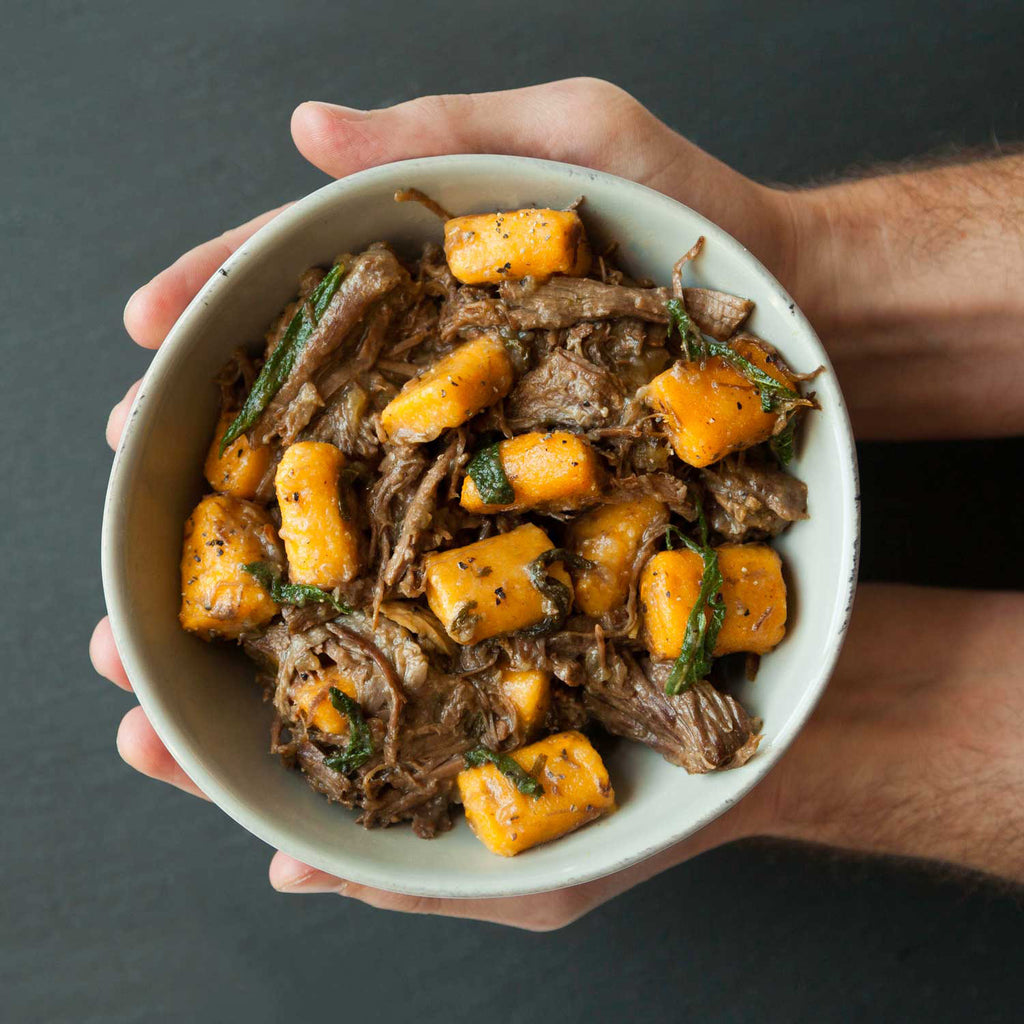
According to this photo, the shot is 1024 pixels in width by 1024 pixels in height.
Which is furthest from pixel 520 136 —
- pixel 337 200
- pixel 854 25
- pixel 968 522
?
pixel 968 522

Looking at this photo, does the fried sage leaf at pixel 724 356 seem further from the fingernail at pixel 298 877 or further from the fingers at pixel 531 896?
the fingernail at pixel 298 877

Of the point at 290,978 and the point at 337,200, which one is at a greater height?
the point at 337,200

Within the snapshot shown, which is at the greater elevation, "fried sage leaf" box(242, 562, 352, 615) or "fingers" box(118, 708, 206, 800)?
"fried sage leaf" box(242, 562, 352, 615)

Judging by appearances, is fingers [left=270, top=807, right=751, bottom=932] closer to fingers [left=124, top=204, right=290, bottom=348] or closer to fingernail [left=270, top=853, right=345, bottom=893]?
fingernail [left=270, top=853, right=345, bottom=893]

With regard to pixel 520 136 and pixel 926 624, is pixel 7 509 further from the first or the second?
pixel 926 624

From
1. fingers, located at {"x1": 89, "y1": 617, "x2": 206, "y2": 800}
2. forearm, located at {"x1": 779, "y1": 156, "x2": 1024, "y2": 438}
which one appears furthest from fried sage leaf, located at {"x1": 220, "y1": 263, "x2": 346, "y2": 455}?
forearm, located at {"x1": 779, "y1": 156, "x2": 1024, "y2": 438}

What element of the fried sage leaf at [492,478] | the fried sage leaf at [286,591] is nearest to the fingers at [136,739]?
the fried sage leaf at [286,591]
